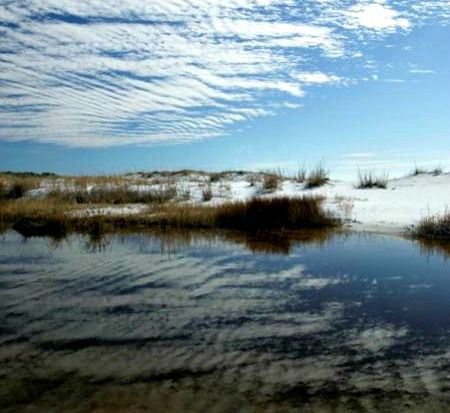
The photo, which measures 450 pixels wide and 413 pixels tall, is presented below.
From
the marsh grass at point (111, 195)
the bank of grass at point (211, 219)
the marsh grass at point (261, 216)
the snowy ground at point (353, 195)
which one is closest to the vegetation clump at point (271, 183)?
the snowy ground at point (353, 195)

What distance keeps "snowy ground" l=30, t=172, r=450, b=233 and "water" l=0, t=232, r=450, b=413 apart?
14.7 feet

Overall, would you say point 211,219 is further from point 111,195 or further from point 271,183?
point 111,195

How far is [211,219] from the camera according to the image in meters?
14.6

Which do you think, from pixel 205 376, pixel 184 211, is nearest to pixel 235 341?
pixel 205 376

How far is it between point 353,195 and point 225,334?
512 inches

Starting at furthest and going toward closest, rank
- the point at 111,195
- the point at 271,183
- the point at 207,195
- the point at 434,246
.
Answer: the point at 111,195, the point at 271,183, the point at 207,195, the point at 434,246

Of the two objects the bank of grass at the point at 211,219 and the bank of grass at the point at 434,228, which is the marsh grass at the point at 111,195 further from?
the bank of grass at the point at 434,228

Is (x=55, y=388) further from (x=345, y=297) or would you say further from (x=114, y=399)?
(x=345, y=297)

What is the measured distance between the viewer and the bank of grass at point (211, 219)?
45.8ft

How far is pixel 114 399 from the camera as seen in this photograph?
389 cm

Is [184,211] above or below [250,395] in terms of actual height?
above

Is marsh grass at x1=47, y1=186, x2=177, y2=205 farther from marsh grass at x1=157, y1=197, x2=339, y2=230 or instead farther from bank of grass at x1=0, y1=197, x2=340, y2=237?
marsh grass at x1=157, y1=197, x2=339, y2=230

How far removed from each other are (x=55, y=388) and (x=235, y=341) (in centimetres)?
169

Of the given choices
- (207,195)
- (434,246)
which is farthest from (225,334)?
(207,195)
